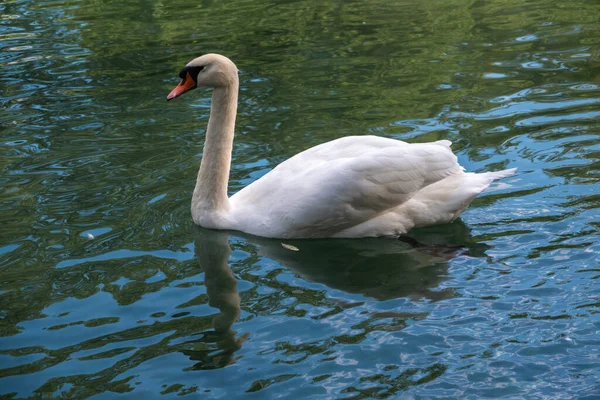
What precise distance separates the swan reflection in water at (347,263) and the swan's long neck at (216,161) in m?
0.20

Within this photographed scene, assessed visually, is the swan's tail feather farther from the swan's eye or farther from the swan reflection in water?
the swan's eye

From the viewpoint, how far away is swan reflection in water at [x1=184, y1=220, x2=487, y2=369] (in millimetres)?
6059

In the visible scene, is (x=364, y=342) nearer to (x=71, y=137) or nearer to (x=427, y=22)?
(x=71, y=137)

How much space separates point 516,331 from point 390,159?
195 cm

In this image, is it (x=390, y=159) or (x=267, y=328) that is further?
(x=390, y=159)

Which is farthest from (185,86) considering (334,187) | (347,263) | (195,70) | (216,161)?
(347,263)

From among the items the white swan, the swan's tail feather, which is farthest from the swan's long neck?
the swan's tail feather

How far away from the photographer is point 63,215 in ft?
25.5

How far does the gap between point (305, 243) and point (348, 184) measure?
0.60 metres

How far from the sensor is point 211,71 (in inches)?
284

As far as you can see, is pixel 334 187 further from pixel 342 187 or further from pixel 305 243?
pixel 305 243

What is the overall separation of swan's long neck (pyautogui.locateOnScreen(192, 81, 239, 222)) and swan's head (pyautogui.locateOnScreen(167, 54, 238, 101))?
→ 6 centimetres

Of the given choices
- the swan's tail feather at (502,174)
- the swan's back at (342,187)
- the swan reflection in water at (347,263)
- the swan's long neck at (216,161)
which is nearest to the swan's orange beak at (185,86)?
the swan's long neck at (216,161)

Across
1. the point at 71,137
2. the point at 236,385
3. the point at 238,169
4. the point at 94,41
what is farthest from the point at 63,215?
the point at 94,41
